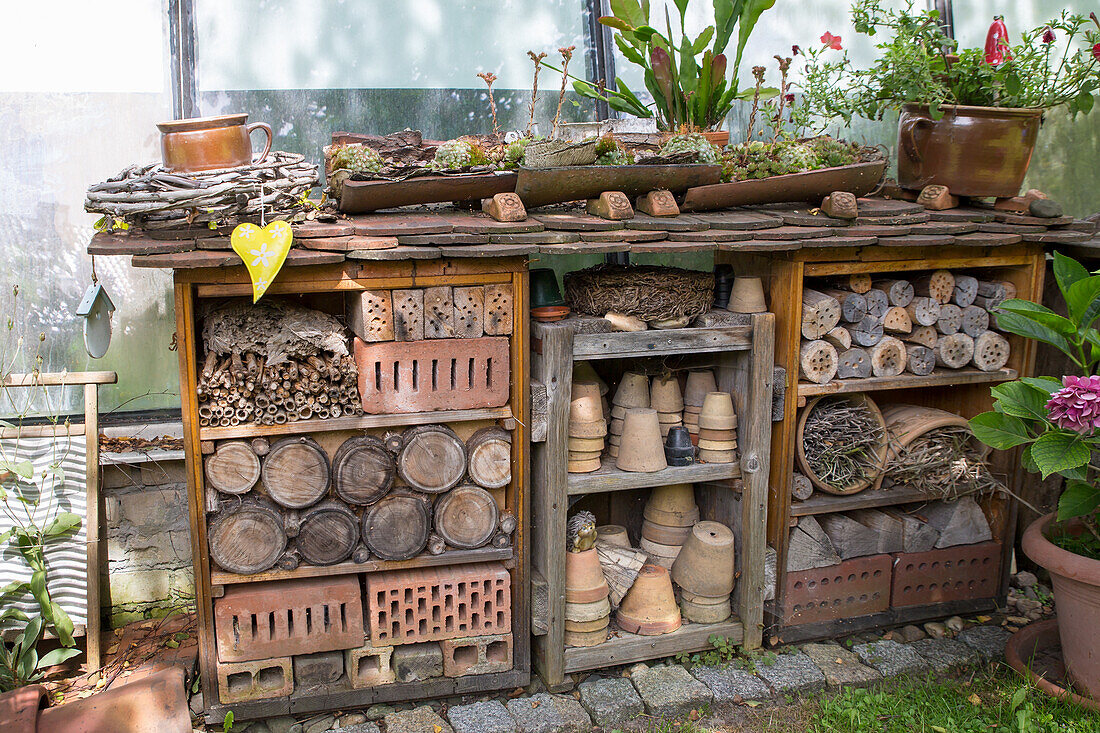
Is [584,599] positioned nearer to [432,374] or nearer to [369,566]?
[369,566]

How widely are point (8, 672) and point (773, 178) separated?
343cm

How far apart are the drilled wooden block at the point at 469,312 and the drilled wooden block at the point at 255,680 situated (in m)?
1.34

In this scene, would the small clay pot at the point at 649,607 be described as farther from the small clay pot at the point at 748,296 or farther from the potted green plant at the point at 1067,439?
the potted green plant at the point at 1067,439

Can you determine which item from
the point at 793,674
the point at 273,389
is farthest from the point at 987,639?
the point at 273,389

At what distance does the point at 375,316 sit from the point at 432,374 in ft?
0.96

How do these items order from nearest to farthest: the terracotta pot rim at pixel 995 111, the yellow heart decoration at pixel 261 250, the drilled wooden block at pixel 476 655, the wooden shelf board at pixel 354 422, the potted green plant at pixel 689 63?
the yellow heart decoration at pixel 261 250 < the wooden shelf board at pixel 354 422 < the drilled wooden block at pixel 476 655 < the terracotta pot rim at pixel 995 111 < the potted green plant at pixel 689 63

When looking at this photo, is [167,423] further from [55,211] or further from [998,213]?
[998,213]

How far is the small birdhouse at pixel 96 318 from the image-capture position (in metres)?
3.15

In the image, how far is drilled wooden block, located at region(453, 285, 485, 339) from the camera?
3.21 meters

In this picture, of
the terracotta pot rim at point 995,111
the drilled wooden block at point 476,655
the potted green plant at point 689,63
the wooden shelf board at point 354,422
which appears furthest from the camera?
the potted green plant at point 689,63

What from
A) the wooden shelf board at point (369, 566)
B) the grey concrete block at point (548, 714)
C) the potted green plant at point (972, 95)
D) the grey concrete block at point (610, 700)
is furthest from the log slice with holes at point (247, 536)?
the potted green plant at point (972, 95)

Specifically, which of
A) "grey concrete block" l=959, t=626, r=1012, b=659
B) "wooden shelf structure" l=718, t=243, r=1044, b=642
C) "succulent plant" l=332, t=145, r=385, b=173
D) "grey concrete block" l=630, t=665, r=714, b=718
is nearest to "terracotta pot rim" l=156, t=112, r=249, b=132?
"succulent plant" l=332, t=145, r=385, b=173

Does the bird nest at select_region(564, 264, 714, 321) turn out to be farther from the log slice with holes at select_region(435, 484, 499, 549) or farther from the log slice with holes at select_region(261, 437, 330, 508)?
the log slice with holes at select_region(261, 437, 330, 508)

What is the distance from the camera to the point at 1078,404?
9.84 ft
